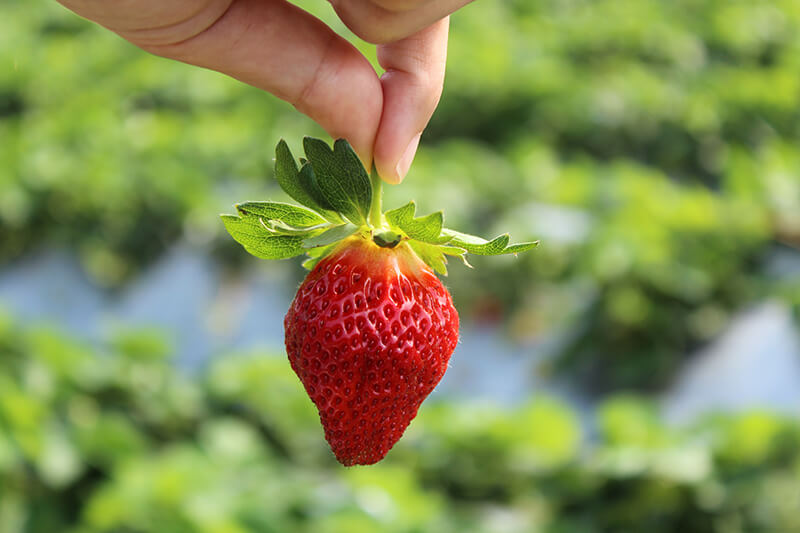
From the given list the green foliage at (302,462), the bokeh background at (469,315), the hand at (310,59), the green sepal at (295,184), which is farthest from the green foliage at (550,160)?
the green sepal at (295,184)

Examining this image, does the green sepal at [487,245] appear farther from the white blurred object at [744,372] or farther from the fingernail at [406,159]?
the white blurred object at [744,372]

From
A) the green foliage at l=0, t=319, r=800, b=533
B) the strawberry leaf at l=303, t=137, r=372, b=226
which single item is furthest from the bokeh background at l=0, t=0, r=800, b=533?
the strawberry leaf at l=303, t=137, r=372, b=226

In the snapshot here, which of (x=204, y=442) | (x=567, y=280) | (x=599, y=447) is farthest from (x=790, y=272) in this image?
(x=204, y=442)

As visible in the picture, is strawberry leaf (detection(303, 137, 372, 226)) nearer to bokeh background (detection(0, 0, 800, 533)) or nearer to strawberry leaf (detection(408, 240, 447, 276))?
strawberry leaf (detection(408, 240, 447, 276))

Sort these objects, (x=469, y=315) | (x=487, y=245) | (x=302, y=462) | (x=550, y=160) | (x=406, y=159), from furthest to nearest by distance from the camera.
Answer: (x=550, y=160), (x=469, y=315), (x=302, y=462), (x=406, y=159), (x=487, y=245)

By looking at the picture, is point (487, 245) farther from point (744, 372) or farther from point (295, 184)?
point (744, 372)

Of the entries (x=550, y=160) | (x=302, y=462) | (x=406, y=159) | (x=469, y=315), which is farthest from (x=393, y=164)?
(x=550, y=160)
